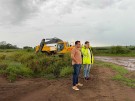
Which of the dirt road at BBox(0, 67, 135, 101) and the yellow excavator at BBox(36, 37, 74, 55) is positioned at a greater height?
the yellow excavator at BBox(36, 37, 74, 55)

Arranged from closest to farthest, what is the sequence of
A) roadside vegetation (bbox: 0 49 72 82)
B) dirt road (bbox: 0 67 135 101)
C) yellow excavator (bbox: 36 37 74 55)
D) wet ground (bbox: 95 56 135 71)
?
dirt road (bbox: 0 67 135 101), roadside vegetation (bbox: 0 49 72 82), wet ground (bbox: 95 56 135 71), yellow excavator (bbox: 36 37 74 55)

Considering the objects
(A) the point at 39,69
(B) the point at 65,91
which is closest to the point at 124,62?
(A) the point at 39,69

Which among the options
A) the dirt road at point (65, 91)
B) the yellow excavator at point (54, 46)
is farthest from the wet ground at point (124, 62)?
the dirt road at point (65, 91)

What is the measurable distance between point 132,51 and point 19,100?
3652 centimetres

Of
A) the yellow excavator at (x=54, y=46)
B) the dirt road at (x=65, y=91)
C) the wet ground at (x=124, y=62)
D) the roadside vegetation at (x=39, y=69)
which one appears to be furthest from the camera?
the yellow excavator at (x=54, y=46)

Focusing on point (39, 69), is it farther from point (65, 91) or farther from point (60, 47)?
point (60, 47)

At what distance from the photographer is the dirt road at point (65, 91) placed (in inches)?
416

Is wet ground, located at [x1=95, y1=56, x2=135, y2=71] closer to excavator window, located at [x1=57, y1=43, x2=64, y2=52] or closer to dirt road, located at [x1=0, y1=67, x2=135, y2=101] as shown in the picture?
excavator window, located at [x1=57, y1=43, x2=64, y2=52]

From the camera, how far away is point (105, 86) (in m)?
12.3

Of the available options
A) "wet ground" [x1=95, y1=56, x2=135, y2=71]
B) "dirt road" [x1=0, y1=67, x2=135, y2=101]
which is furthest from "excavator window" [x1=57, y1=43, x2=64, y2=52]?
"dirt road" [x1=0, y1=67, x2=135, y2=101]

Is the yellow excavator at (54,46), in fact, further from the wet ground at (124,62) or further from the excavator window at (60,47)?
the wet ground at (124,62)

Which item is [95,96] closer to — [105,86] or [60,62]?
[105,86]

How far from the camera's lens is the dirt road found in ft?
34.6

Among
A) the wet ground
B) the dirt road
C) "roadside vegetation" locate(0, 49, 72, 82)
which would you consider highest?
"roadside vegetation" locate(0, 49, 72, 82)
